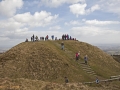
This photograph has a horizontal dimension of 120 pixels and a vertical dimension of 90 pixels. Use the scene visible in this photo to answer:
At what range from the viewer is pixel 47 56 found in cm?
3991

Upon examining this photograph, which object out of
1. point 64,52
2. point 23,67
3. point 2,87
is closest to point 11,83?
point 2,87

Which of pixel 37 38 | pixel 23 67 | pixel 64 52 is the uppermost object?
pixel 37 38

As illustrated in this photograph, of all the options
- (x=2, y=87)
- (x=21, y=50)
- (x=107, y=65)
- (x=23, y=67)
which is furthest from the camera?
(x=107, y=65)

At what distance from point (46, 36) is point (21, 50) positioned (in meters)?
12.8

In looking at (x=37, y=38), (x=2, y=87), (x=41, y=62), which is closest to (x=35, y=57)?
(x=41, y=62)

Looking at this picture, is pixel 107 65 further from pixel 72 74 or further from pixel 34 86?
pixel 34 86

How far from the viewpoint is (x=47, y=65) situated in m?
37.0

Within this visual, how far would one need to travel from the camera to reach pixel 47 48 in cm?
4284

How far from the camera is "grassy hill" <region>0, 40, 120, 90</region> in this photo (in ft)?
112

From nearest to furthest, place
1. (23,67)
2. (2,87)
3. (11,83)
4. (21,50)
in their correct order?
(2,87), (11,83), (23,67), (21,50)

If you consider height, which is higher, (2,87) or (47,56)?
(47,56)

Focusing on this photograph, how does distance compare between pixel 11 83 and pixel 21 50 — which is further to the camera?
pixel 21 50

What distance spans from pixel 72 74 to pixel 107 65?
47.8ft

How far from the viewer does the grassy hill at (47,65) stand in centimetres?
3425
